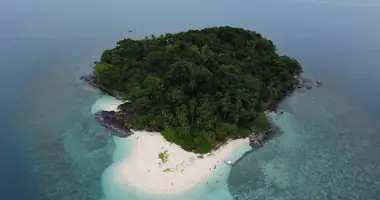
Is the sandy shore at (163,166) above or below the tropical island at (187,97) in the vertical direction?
below

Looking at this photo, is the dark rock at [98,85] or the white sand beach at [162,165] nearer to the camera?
the white sand beach at [162,165]

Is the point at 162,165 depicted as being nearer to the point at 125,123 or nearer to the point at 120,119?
the point at 125,123

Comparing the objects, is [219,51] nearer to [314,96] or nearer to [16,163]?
[314,96]

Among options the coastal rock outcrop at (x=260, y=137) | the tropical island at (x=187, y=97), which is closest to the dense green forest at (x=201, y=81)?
the tropical island at (x=187, y=97)

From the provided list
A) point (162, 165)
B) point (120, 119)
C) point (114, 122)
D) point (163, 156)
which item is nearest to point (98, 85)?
point (120, 119)

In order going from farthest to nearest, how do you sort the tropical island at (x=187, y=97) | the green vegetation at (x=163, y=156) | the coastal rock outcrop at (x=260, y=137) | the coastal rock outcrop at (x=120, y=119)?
1. the coastal rock outcrop at (x=120, y=119)
2. the coastal rock outcrop at (x=260, y=137)
3. the green vegetation at (x=163, y=156)
4. the tropical island at (x=187, y=97)

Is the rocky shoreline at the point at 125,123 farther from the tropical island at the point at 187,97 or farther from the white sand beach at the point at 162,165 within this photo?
the white sand beach at the point at 162,165

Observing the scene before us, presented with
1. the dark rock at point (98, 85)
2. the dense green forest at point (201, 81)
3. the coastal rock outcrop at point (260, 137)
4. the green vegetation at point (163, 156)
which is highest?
the dense green forest at point (201, 81)

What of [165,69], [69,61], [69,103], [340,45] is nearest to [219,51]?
[165,69]
